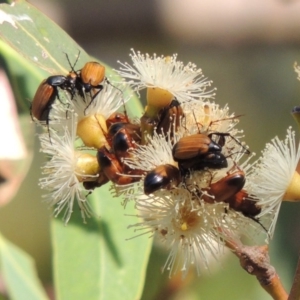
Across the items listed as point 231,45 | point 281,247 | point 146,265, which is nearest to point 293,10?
point 231,45

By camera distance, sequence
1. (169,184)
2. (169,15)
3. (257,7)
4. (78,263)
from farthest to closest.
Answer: (257,7)
(169,15)
(78,263)
(169,184)

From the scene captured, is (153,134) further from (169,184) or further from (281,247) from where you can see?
(281,247)

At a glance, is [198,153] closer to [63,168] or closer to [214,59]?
[63,168]

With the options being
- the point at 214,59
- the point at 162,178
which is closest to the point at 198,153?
the point at 162,178

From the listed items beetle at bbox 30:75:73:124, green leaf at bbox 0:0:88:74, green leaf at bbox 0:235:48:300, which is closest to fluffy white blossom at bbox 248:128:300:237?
beetle at bbox 30:75:73:124

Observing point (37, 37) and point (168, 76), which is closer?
point (168, 76)

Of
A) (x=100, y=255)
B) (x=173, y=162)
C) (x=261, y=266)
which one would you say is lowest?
(x=100, y=255)
